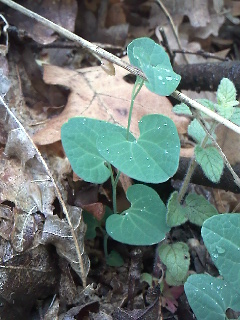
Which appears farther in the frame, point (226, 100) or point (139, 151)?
point (226, 100)

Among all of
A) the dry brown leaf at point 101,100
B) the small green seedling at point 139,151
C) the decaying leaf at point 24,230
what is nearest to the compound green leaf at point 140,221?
the small green seedling at point 139,151

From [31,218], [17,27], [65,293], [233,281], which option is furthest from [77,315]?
[17,27]

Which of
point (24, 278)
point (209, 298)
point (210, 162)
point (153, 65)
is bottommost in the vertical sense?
point (24, 278)

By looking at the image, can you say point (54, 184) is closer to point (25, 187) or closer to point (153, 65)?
point (25, 187)

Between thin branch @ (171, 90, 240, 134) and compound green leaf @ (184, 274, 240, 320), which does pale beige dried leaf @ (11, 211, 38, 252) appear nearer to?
compound green leaf @ (184, 274, 240, 320)


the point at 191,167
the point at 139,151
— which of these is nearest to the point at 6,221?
the point at 139,151

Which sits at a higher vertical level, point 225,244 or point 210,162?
point 210,162
